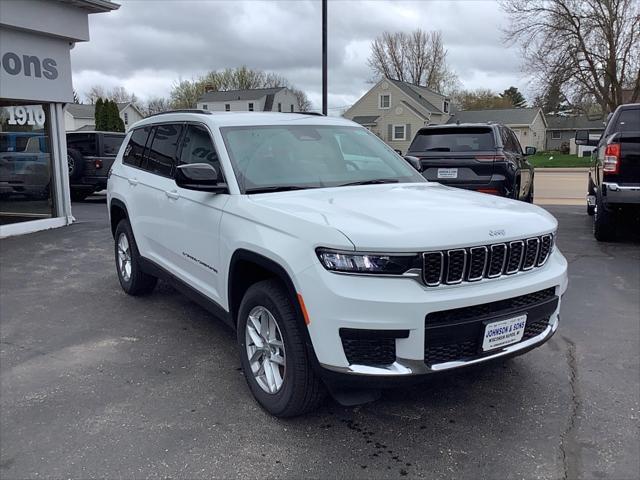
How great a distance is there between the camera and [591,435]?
3156 mm

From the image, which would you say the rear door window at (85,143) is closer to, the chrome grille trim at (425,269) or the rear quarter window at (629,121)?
the rear quarter window at (629,121)

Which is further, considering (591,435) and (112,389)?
(112,389)

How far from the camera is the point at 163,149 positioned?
5.02m

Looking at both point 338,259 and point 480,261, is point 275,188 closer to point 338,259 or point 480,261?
point 338,259

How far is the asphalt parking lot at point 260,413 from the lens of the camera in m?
2.91

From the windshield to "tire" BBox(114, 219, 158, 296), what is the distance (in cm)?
206

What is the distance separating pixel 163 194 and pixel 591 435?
3556 millimetres

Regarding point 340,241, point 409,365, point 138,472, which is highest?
point 340,241

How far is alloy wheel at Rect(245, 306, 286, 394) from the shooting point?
326 centimetres

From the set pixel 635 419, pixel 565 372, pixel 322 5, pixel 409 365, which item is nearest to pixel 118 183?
pixel 409 365

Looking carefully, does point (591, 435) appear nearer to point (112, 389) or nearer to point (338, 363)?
point (338, 363)

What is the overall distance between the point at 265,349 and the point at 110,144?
546 inches

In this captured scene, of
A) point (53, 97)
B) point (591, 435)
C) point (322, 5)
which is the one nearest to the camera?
point (591, 435)

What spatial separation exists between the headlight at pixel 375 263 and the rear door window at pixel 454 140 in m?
6.55
